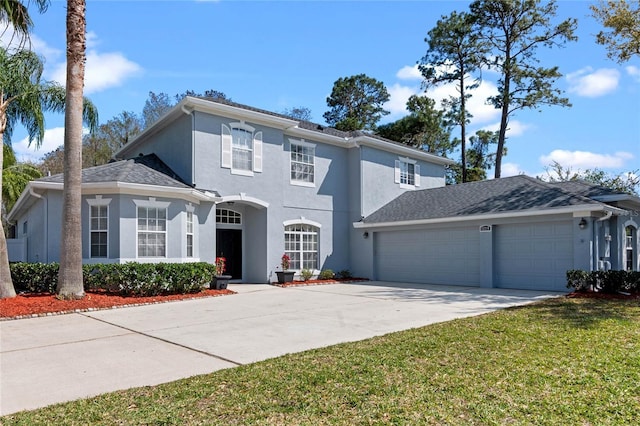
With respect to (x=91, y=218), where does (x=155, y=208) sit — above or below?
above

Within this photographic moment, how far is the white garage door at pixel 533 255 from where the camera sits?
14.6 metres

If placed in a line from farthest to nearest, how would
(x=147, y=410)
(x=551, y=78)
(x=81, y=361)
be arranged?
(x=551, y=78) < (x=81, y=361) < (x=147, y=410)

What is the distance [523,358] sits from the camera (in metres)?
5.97

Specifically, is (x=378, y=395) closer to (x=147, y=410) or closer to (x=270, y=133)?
(x=147, y=410)

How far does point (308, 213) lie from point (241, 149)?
4.19 m

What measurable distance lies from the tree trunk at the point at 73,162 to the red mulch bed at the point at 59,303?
0.40 m

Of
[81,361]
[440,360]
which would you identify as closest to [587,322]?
[440,360]

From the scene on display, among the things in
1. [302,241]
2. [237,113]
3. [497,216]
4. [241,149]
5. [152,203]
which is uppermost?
[237,113]

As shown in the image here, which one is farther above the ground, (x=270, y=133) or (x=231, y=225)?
(x=270, y=133)

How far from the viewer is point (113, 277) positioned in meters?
12.8

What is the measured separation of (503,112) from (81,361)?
96.2 feet

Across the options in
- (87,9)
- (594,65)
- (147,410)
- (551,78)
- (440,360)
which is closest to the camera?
(147,410)

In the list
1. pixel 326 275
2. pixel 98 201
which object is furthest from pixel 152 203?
pixel 326 275

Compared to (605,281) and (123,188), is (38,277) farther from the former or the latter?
(605,281)
